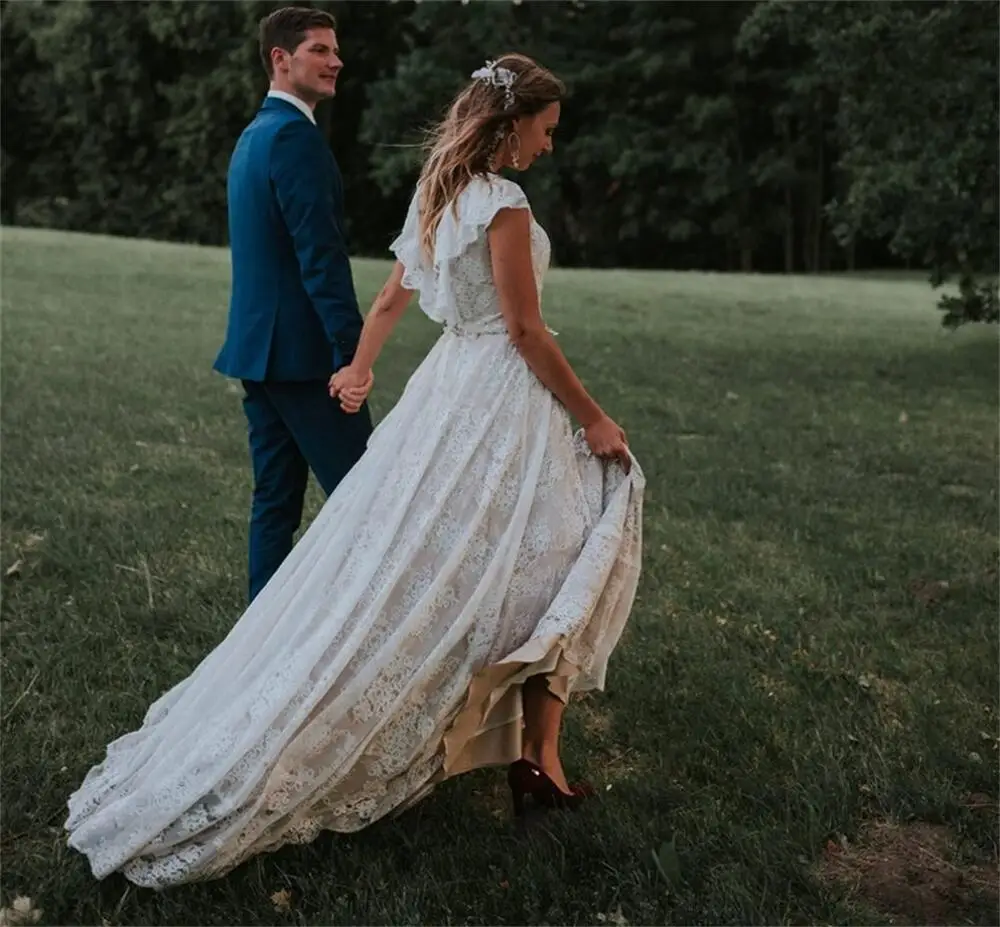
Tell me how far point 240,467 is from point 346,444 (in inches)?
116

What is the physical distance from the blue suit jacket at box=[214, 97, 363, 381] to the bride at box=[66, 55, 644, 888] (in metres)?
0.32

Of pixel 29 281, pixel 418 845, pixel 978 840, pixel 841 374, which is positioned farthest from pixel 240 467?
pixel 29 281

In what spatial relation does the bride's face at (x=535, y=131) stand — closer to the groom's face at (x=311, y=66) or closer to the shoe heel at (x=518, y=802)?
the groom's face at (x=311, y=66)

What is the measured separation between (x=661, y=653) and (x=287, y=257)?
1.83 meters

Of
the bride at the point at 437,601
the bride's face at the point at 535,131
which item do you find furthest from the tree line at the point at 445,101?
the bride at the point at 437,601

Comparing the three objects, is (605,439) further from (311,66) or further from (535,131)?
(311,66)

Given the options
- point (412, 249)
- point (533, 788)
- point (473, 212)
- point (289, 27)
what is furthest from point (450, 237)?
point (533, 788)

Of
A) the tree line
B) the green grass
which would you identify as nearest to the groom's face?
the green grass

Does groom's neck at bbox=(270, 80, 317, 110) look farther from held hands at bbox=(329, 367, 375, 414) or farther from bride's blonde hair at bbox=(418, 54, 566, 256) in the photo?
held hands at bbox=(329, 367, 375, 414)

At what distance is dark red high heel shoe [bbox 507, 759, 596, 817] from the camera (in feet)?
9.68

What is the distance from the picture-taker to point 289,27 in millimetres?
3316

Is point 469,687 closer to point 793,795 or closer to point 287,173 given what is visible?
point 793,795

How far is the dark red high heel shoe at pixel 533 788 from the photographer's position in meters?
2.95

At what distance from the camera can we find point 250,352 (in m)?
A: 3.36
